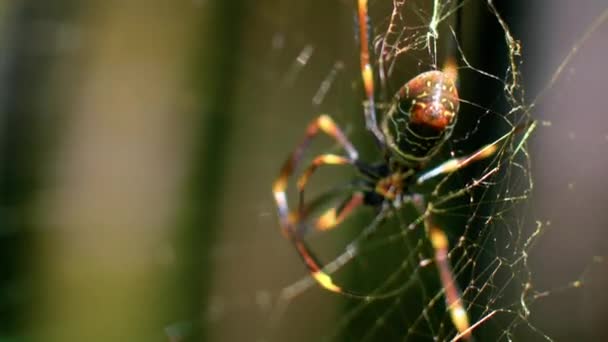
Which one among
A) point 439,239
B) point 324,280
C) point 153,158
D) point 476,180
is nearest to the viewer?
point 476,180

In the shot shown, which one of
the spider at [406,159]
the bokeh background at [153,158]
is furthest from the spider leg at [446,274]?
the bokeh background at [153,158]

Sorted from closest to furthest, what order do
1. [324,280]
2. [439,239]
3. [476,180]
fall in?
[476,180], [439,239], [324,280]

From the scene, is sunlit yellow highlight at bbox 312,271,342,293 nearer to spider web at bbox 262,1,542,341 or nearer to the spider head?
spider web at bbox 262,1,542,341

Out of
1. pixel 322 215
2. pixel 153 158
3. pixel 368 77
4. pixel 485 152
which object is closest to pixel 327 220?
pixel 322 215

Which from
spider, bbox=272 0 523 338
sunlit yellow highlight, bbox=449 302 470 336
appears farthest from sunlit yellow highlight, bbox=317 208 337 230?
sunlit yellow highlight, bbox=449 302 470 336

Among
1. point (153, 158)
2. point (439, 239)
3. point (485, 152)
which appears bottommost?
point (153, 158)

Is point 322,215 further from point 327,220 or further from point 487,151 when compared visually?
point 487,151
